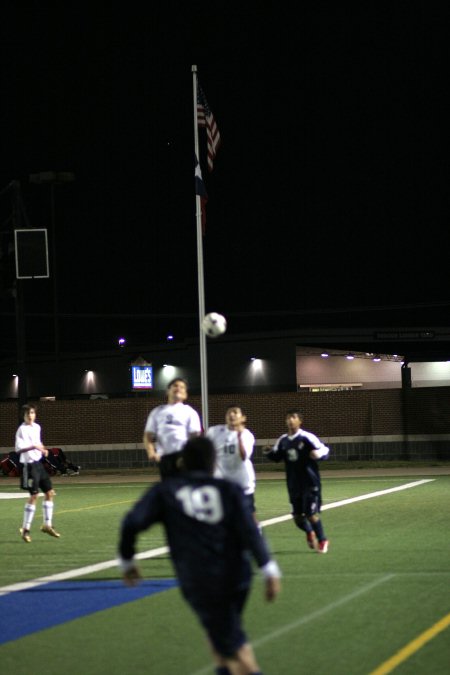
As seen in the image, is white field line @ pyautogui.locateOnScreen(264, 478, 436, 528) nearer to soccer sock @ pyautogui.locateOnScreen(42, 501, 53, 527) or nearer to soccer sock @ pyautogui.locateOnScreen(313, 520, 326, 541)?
soccer sock @ pyautogui.locateOnScreen(42, 501, 53, 527)

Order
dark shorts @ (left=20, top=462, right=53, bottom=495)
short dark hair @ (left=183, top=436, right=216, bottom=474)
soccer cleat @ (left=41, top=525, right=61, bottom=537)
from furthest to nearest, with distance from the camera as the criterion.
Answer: dark shorts @ (left=20, top=462, right=53, bottom=495), soccer cleat @ (left=41, top=525, right=61, bottom=537), short dark hair @ (left=183, top=436, right=216, bottom=474)

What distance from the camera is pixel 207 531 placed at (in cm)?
577

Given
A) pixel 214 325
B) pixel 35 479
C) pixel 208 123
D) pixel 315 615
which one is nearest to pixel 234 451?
pixel 315 615

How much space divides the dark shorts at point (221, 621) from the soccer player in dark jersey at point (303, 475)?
8726 millimetres

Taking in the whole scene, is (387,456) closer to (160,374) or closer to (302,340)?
(302,340)

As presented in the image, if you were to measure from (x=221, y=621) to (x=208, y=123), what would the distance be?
2022cm

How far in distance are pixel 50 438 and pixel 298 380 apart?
679 inches

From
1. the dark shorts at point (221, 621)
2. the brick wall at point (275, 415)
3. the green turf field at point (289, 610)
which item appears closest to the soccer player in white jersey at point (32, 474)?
the green turf field at point (289, 610)

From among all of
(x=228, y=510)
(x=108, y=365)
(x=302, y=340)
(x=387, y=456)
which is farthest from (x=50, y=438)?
(x=228, y=510)

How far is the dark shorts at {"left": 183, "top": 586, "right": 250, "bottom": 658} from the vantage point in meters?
5.66

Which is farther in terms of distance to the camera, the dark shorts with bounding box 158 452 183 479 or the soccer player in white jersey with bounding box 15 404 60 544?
the soccer player in white jersey with bounding box 15 404 60 544

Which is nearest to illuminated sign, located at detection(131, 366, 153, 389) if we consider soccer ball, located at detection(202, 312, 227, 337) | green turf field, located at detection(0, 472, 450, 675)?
soccer ball, located at detection(202, 312, 227, 337)

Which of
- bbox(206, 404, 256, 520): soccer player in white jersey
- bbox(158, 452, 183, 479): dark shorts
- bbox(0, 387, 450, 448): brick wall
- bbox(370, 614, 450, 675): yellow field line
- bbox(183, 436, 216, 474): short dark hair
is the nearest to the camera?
bbox(183, 436, 216, 474): short dark hair

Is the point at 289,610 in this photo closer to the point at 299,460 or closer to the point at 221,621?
the point at 299,460
